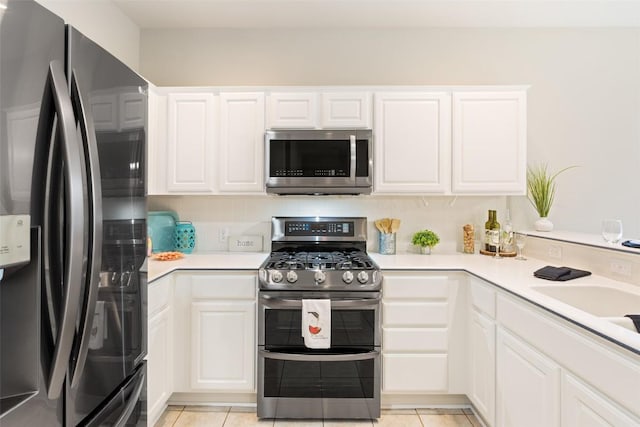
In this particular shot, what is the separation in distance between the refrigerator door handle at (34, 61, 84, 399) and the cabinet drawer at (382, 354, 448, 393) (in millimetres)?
1838

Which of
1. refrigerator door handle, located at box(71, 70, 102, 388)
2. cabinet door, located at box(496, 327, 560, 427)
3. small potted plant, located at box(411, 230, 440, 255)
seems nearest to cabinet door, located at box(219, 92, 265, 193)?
small potted plant, located at box(411, 230, 440, 255)

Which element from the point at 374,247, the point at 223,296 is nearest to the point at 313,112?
the point at 374,247

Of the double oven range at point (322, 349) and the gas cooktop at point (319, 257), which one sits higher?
the gas cooktop at point (319, 257)

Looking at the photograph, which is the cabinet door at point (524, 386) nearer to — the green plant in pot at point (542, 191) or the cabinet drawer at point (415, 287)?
the cabinet drawer at point (415, 287)

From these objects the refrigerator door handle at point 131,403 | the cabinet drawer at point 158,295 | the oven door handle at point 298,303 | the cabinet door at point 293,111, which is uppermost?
the cabinet door at point 293,111

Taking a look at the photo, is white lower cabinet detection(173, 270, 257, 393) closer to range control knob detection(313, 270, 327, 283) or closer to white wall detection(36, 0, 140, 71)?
range control knob detection(313, 270, 327, 283)

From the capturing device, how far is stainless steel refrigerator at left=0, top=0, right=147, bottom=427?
84 centimetres

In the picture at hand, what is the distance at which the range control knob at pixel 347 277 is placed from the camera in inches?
85.8

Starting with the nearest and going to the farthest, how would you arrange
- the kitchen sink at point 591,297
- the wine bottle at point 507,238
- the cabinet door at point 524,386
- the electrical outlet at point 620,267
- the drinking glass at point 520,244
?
the cabinet door at point 524,386, the kitchen sink at point 591,297, the electrical outlet at point 620,267, the drinking glass at point 520,244, the wine bottle at point 507,238

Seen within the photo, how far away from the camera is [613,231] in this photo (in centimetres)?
196

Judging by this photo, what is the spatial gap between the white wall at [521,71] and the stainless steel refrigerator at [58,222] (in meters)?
1.93

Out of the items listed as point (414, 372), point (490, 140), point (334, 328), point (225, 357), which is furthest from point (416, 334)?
point (490, 140)

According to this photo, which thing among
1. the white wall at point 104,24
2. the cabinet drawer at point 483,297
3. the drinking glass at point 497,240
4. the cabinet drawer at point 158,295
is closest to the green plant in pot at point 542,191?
the drinking glass at point 497,240

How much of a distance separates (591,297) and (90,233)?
7.27ft
